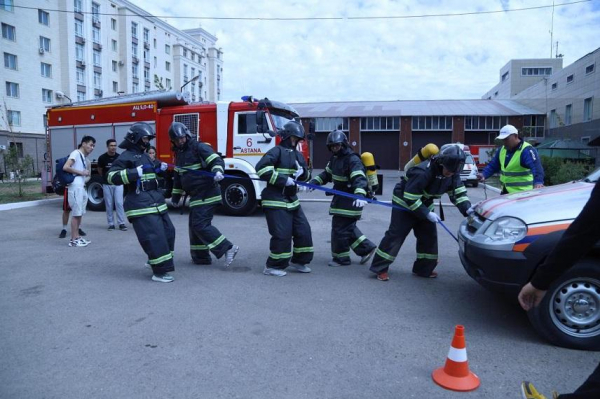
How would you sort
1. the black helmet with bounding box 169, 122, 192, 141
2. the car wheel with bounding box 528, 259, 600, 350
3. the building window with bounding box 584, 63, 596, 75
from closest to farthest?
the car wheel with bounding box 528, 259, 600, 350 → the black helmet with bounding box 169, 122, 192, 141 → the building window with bounding box 584, 63, 596, 75

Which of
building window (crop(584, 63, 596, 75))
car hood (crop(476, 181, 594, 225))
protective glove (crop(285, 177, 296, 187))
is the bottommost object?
car hood (crop(476, 181, 594, 225))

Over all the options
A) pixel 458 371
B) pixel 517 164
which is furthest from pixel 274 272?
pixel 517 164

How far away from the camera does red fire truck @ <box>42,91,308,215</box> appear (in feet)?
36.1

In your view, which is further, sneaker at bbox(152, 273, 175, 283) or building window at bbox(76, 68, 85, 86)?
building window at bbox(76, 68, 85, 86)

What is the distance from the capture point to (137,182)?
5773mm

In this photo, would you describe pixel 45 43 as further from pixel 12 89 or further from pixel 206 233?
pixel 206 233

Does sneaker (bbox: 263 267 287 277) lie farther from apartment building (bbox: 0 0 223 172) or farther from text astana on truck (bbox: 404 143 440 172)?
apartment building (bbox: 0 0 223 172)

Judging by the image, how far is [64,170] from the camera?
785cm

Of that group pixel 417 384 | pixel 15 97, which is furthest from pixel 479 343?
pixel 15 97

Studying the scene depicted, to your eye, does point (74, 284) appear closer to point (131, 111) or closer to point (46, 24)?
point (131, 111)

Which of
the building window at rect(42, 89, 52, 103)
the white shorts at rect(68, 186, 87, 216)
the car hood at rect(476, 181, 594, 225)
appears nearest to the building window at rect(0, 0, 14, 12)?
the building window at rect(42, 89, 52, 103)

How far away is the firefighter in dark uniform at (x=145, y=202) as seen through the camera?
5.66 meters

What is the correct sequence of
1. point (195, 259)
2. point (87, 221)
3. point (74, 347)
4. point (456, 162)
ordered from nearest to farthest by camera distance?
1. point (74, 347)
2. point (456, 162)
3. point (195, 259)
4. point (87, 221)

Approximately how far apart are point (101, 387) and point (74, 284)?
2829 mm
